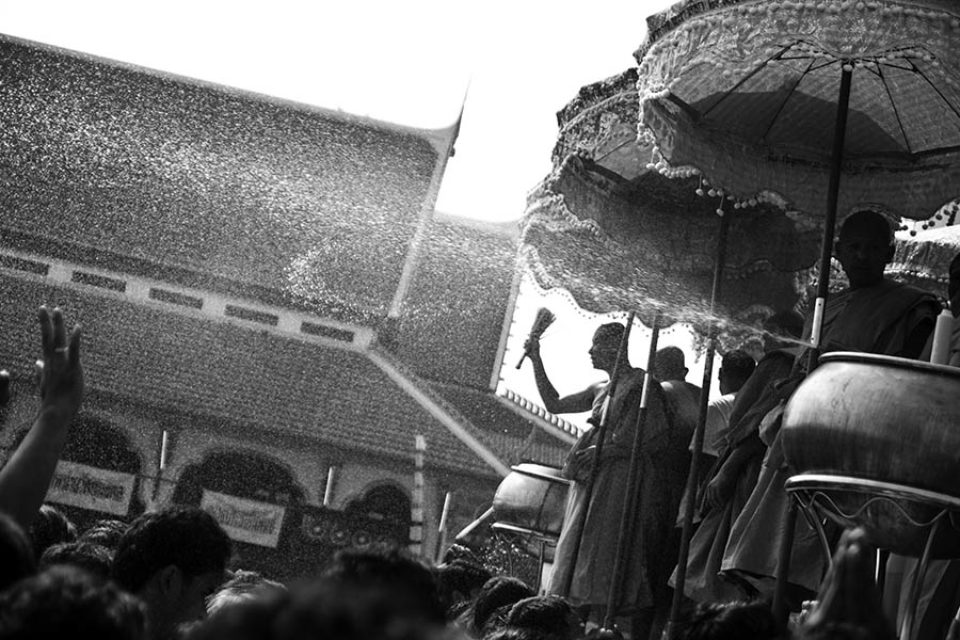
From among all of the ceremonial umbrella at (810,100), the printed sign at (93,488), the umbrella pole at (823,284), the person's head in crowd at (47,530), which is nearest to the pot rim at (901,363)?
the umbrella pole at (823,284)

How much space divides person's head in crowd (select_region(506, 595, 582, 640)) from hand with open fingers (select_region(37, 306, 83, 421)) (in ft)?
5.96

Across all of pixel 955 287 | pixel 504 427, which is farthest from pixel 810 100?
pixel 504 427

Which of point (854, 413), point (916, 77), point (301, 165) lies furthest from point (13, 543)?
point (301, 165)

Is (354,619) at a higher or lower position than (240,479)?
lower

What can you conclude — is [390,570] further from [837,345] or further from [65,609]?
[837,345]

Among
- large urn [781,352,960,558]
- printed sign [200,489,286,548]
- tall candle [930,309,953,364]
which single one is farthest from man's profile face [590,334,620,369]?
printed sign [200,489,286,548]

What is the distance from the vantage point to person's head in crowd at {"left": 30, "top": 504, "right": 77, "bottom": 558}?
18.2 ft

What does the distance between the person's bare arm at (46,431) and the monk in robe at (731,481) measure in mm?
3694

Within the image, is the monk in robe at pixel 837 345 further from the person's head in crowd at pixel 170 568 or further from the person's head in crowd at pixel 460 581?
the person's head in crowd at pixel 170 568

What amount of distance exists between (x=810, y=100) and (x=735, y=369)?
1.55 m

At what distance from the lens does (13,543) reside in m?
2.22

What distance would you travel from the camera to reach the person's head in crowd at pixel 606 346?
9.01 meters

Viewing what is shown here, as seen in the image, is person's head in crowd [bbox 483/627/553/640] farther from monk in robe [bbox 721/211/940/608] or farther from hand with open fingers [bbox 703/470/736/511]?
hand with open fingers [bbox 703/470/736/511]

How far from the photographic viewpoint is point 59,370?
11.2 ft
